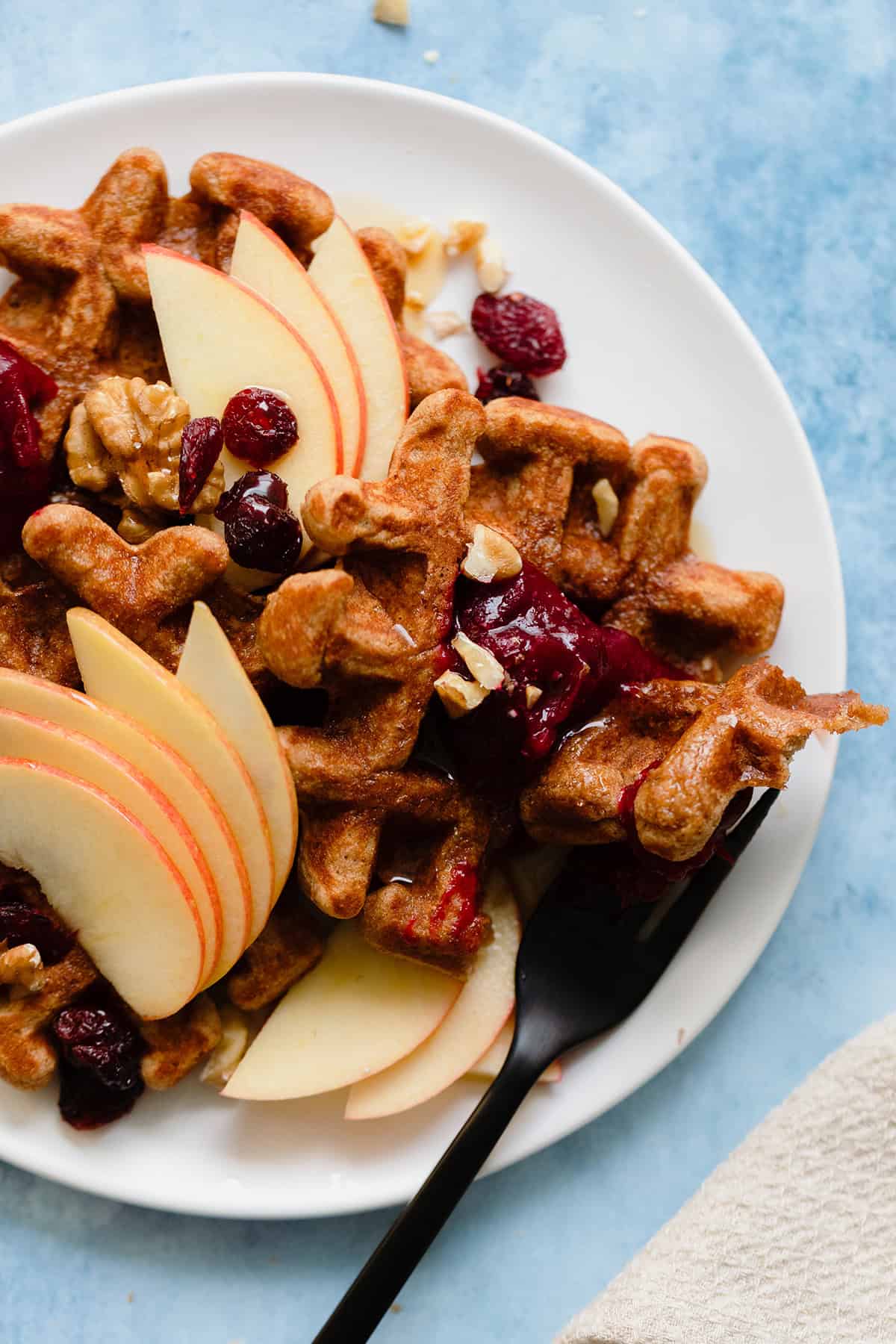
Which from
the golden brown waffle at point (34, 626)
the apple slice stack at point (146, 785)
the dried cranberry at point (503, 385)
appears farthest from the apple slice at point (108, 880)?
the dried cranberry at point (503, 385)

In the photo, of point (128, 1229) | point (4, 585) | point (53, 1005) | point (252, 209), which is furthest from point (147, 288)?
point (128, 1229)

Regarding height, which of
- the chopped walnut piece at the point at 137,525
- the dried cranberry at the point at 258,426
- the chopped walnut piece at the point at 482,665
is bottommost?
the chopped walnut piece at the point at 137,525

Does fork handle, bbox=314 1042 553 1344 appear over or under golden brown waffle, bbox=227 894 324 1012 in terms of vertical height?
under

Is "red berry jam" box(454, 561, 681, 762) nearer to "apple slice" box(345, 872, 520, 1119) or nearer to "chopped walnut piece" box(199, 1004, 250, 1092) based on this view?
"apple slice" box(345, 872, 520, 1119)

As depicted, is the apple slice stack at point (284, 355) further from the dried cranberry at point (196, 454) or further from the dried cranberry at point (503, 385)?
the dried cranberry at point (503, 385)

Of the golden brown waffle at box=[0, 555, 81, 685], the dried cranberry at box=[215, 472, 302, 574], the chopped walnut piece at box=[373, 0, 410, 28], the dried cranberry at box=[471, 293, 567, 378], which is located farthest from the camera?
the chopped walnut piece at box=[373, 0, 410, 28]

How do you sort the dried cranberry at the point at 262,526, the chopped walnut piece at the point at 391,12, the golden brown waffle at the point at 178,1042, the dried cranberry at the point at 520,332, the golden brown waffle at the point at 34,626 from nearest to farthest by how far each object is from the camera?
the dried cranberry at the point at 262,526, the golden brown waffle at the point at 34,626, the golden brown waffle at the point at 178,1042, the dried cranberry at the point at 520,332, the chopped walnut piece at the point at 391,12

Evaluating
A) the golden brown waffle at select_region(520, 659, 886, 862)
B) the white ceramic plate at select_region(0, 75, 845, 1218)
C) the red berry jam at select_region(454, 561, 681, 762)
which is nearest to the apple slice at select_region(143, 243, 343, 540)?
the red berry jam at select_region(454, 561, 681, 762)
